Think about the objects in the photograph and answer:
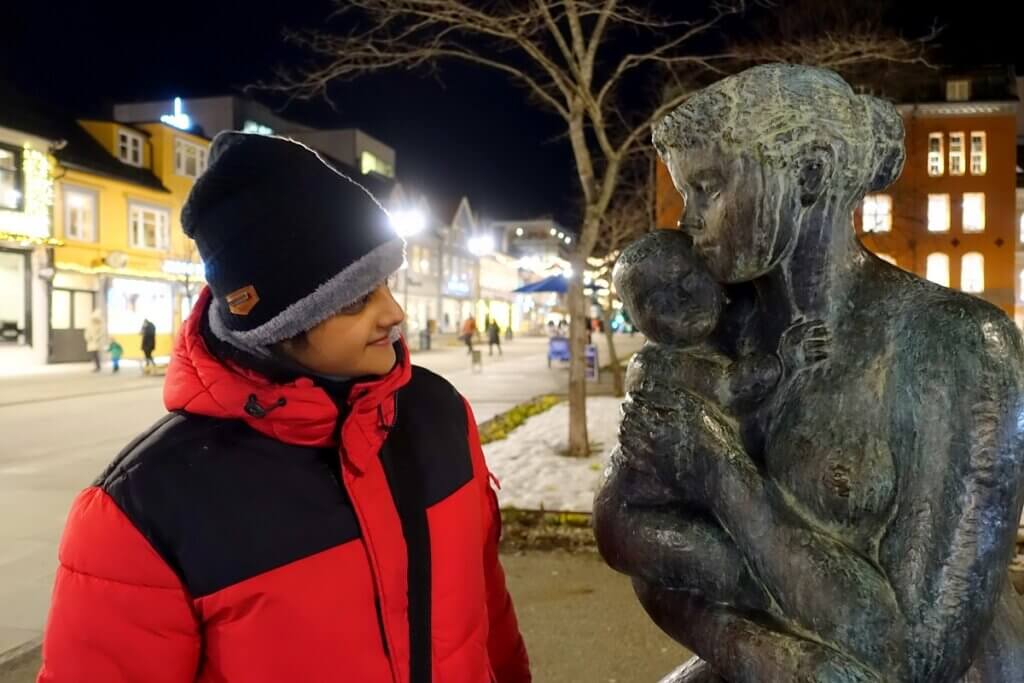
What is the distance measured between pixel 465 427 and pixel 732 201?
85cm

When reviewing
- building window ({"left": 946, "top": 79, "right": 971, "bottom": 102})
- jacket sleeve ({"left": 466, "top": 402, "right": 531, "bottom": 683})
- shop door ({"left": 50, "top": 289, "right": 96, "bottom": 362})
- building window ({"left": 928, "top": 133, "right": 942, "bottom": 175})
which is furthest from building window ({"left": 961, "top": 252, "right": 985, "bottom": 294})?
jacket sleeve ({"left": 466, "top": 402, "right": 531, "bottom": 683})

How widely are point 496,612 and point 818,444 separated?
0.99m

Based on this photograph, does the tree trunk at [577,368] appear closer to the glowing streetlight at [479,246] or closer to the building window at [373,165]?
the building window at [373,165]

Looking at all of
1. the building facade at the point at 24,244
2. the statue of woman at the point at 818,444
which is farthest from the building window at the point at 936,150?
the statue of woman at the point at 818,444

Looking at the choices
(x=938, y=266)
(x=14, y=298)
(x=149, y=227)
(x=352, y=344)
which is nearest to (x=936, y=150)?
(x=938, y=266)

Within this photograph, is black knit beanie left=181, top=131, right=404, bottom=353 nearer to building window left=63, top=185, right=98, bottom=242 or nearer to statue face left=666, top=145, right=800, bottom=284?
statue face left=666, top=145, right=800, bottom=284

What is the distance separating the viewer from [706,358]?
57.8 inches

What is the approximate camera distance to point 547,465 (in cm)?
902

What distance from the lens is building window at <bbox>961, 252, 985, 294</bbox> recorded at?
110 feet

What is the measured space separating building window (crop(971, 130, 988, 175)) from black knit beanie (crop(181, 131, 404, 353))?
125 ft

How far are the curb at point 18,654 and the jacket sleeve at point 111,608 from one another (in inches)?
156

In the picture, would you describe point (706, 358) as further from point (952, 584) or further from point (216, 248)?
point (216, 248)

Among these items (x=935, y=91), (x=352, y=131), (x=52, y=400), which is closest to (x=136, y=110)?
(x=352, y=131)

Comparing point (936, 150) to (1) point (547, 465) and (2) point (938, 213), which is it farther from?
(1) point (547, 465)
